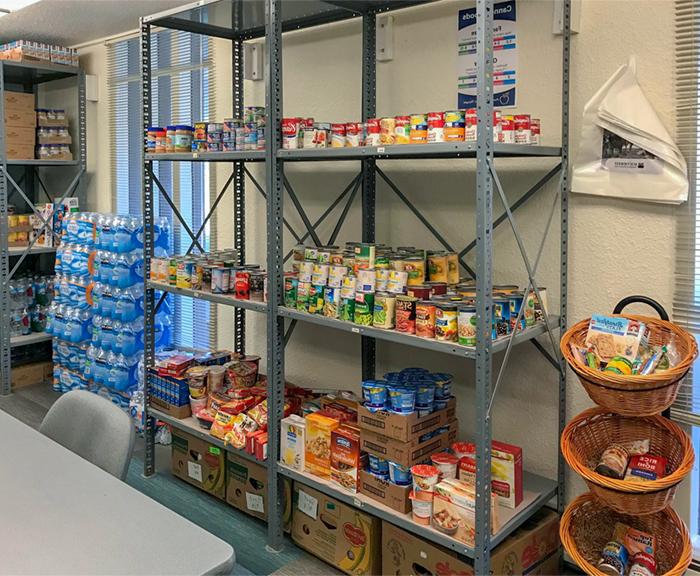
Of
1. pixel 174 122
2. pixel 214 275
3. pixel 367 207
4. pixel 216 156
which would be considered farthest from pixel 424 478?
pixel 174 122

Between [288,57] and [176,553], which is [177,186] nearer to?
[288,57]

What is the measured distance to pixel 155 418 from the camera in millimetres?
3703

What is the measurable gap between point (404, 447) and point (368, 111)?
1.63m

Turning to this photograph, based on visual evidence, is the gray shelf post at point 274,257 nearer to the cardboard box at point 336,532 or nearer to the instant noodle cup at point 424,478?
the cardboard box at point 336,532

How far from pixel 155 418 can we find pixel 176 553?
7.81 feet

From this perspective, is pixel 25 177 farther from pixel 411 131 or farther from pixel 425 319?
pixel 425 319

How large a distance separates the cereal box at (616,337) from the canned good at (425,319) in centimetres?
52

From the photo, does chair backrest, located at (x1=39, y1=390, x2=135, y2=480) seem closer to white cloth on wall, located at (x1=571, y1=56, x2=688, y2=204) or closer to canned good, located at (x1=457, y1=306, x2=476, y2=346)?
canned good, located at (x1=457, y1=306, x2=476, y2=346)

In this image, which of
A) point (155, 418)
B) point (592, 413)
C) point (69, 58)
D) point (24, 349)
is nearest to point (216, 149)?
point (155, 418)

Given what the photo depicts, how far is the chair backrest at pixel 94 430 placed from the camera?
6.84 ft

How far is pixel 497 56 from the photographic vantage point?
2867 mm

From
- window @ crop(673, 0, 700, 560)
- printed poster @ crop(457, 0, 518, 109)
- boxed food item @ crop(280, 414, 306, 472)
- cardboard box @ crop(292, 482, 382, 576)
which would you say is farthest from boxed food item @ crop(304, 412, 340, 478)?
printed poster @ crop(457, 0, 518, 109)

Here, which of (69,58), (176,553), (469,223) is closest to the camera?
(176,553)

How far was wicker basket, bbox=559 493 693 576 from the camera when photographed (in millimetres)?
2273
